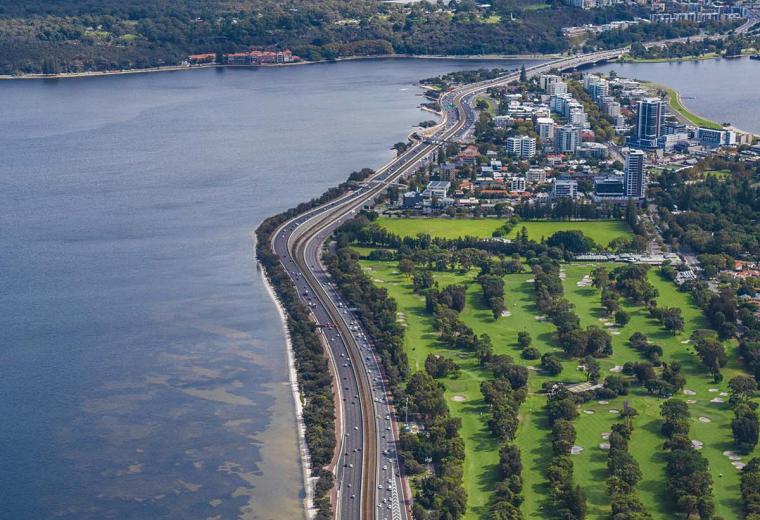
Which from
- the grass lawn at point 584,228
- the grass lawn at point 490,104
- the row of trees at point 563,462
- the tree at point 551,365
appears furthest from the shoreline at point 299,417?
the grass lawn at point 490,104

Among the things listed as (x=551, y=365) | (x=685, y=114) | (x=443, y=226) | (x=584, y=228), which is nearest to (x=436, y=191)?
(x=443, y=226)

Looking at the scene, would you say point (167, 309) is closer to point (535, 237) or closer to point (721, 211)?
point (535, 237)

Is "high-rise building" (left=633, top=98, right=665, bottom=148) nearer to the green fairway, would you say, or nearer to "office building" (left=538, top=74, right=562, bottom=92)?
"office building" (left=538, top=74, right=562, bottom=92)

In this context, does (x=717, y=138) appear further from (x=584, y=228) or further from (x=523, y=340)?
(x=523, y=340)

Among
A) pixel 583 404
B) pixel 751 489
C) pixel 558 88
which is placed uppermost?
pixel 558 88

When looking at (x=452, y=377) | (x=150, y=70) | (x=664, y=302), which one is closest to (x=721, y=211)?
(x=664, y=302)

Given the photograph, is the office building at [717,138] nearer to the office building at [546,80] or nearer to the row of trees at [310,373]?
the office building at [546,80]
